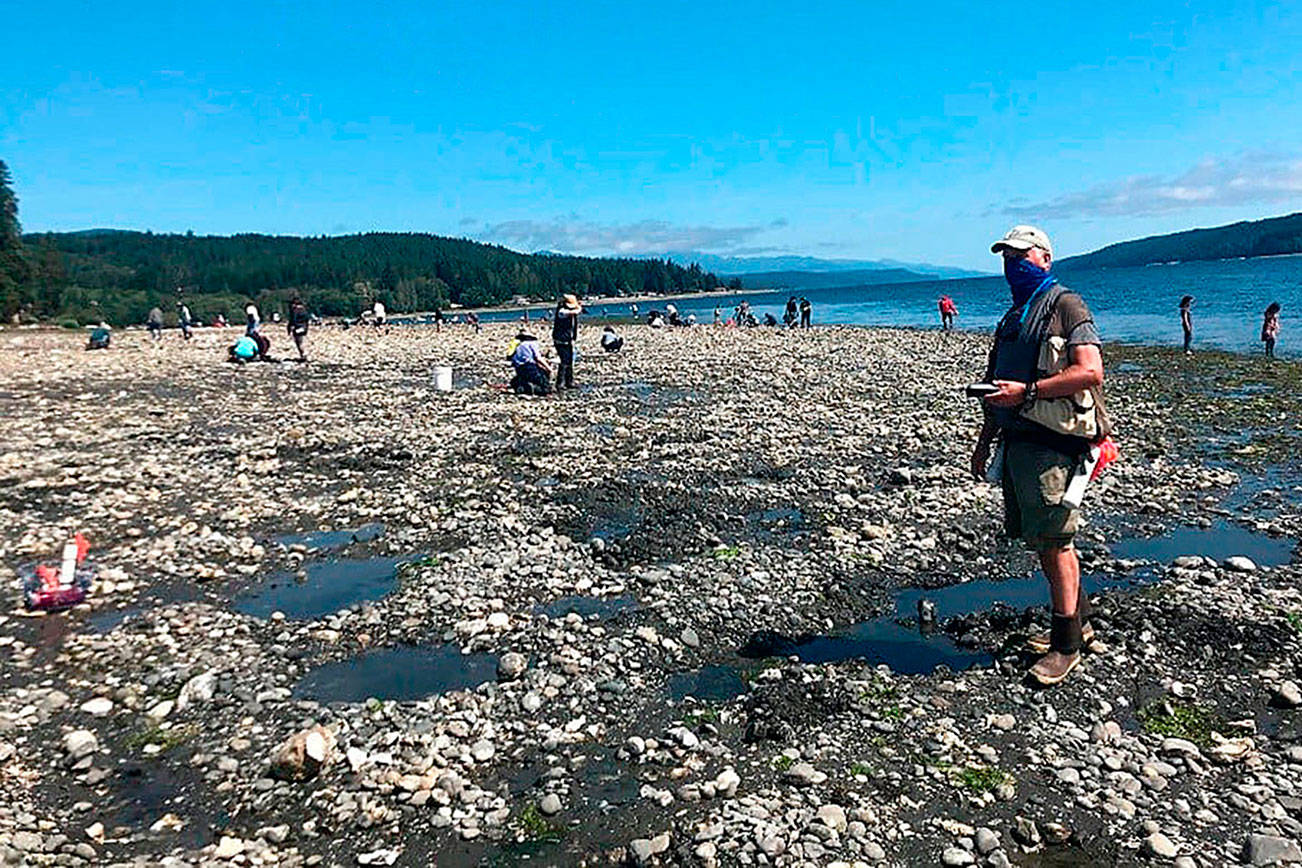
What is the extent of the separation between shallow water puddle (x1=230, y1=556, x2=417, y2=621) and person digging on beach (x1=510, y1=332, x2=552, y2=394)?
1458 centimetres

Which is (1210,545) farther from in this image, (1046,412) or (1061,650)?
(1046,412)

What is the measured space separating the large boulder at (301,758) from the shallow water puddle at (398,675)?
0.97 metres

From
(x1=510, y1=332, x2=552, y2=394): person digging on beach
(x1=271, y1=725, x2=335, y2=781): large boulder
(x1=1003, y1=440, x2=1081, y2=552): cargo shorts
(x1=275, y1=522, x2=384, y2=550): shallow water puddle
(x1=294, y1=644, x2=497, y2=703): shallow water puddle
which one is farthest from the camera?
(x1=510, y1=332, x2=552, y2=394): person digging on beach

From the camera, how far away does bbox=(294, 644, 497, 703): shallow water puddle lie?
22.0 feet

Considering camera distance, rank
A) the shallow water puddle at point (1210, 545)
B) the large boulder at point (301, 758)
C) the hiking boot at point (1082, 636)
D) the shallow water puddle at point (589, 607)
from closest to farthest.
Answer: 1. the large boulder at point (301, 758)
2. the hiking boot at point (1082, 636)
3. the shallow water puddle at point (589, 607)
4. the shallow water puddle at point (1210, 545)

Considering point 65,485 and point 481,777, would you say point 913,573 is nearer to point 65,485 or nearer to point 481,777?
point 481,777

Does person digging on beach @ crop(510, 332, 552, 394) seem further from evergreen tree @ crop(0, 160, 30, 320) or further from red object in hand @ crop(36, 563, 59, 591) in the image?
evergreen tree @ crop(0, 160, 30, 320)

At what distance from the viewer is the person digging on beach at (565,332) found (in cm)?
2375

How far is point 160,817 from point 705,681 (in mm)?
4093

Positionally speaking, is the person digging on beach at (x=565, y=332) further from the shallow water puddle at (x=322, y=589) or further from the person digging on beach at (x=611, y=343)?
the shallow water puddle at (x=322, y=589)

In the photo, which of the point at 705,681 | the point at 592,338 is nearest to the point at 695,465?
the point at 705,681

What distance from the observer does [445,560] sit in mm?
9797

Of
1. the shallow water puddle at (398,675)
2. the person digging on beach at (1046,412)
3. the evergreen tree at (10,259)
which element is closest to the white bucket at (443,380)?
the shallow water puddle at (398,675)

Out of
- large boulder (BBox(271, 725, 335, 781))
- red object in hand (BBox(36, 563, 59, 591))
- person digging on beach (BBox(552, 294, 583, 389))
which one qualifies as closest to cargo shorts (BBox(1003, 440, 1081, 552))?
large boulder (BBox(271, 725, 335, 781))
